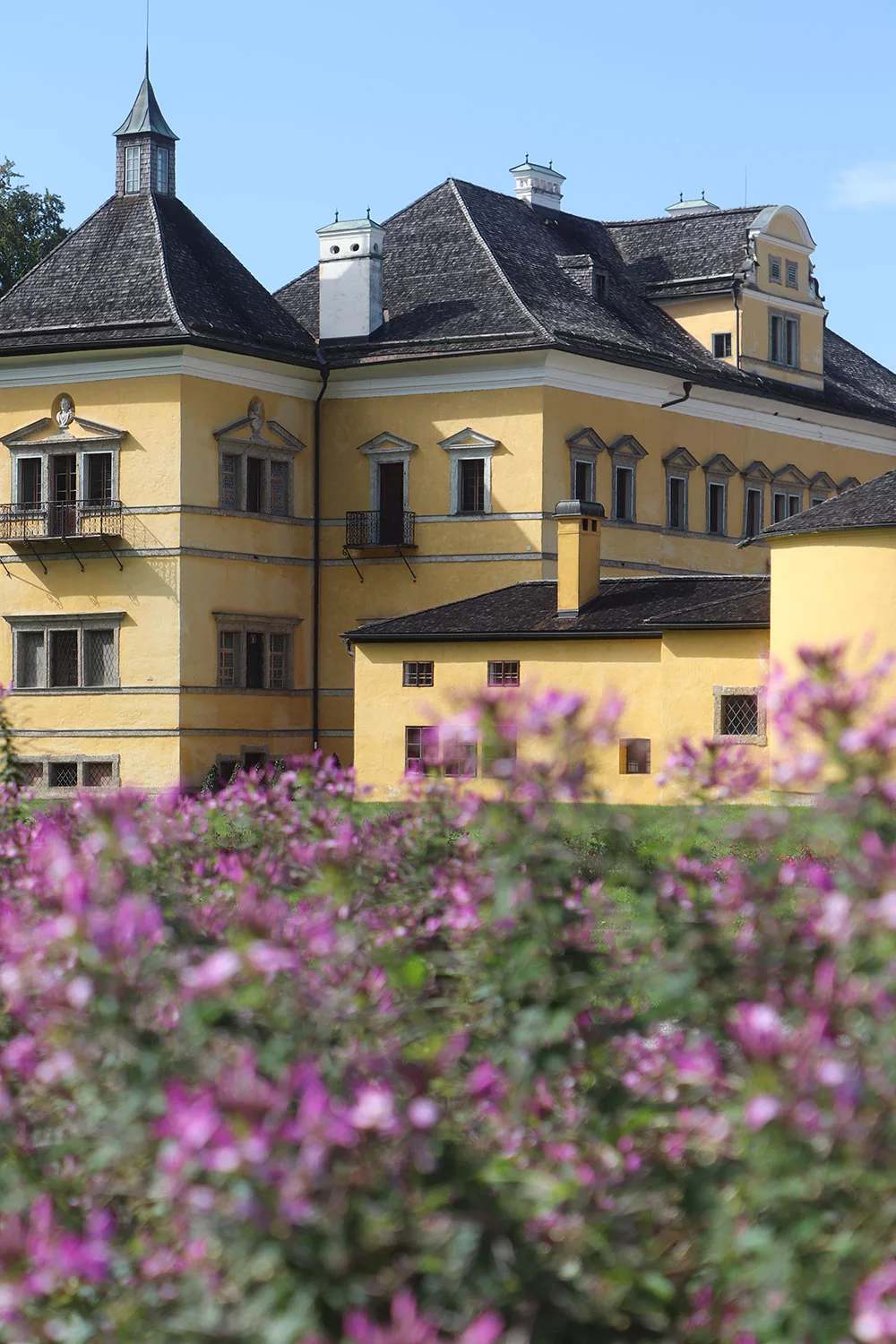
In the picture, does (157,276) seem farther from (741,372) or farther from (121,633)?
(741,372)

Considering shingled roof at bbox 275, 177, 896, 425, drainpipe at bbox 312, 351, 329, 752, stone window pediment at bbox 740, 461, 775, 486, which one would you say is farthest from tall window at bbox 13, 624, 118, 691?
stone window pediment at bbox 740, 461, 775, 486

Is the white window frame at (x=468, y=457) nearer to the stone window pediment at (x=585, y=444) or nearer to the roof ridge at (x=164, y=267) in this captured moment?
the stone window pediment at (x=585, y=444)

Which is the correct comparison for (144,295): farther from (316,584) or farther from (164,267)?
(316,584)

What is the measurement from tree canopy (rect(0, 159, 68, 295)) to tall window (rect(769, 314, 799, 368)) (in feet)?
76.4

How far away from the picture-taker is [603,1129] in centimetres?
587

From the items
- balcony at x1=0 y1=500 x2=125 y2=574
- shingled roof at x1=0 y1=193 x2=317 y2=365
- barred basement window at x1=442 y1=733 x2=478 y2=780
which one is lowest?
barred basement window at x1=442 y1=733 x2=478 y2=780

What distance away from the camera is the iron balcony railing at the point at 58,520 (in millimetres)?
44312

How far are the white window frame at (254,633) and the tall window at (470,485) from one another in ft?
15.1

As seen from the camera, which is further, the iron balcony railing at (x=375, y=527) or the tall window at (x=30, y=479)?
the iron balcony railing at (x=375, y=527)

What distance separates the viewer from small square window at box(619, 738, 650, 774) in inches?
1537

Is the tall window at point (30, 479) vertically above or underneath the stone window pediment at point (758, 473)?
underneath

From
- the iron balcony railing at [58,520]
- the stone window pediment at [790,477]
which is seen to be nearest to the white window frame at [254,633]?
the iron balcony railing at [58,520]

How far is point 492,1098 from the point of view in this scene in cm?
588

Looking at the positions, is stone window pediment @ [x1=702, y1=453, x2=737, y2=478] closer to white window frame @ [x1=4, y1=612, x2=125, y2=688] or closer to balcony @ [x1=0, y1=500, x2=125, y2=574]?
balcony @ [x1=0, y1=500, x2=125, y2=574]
